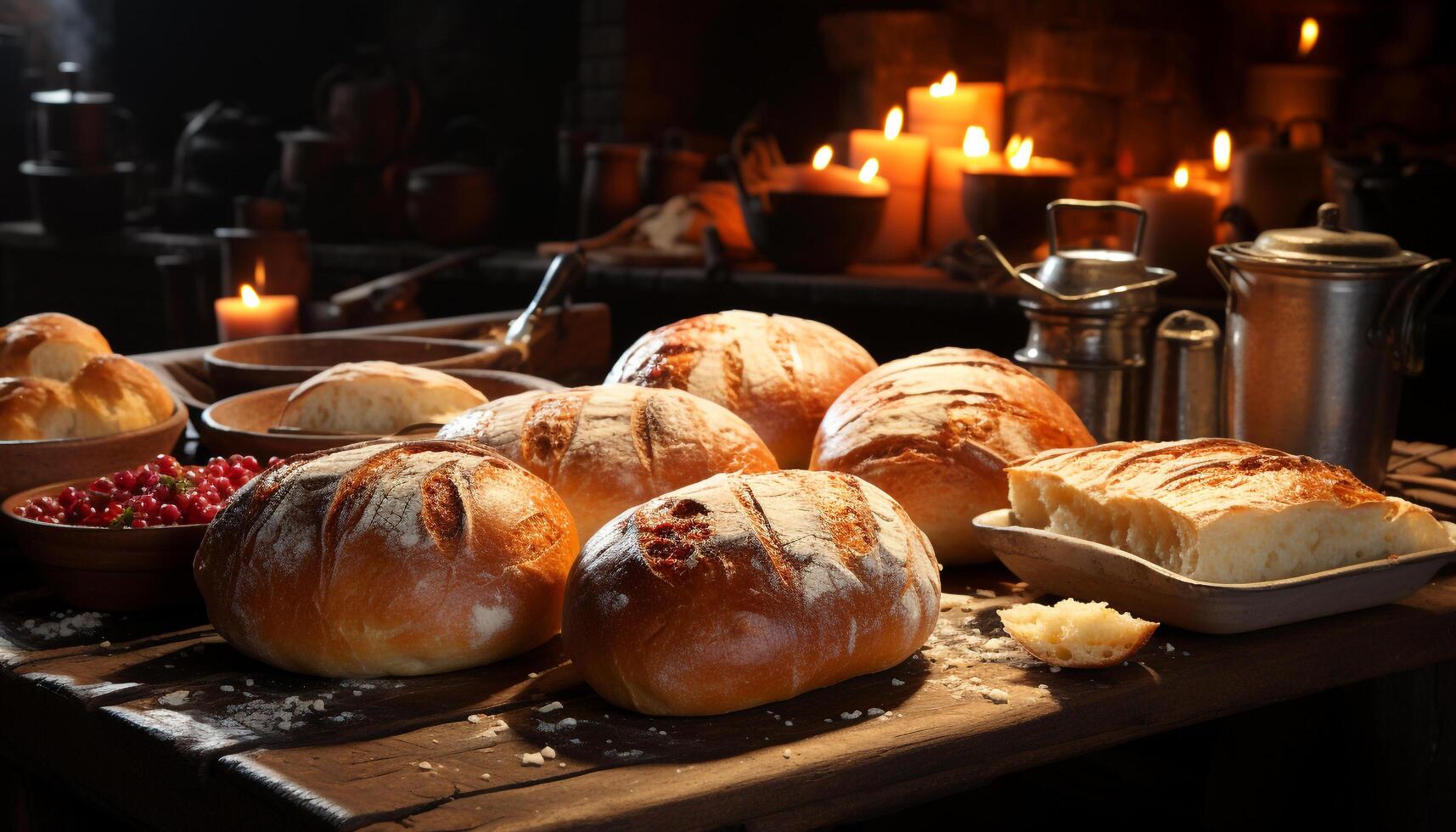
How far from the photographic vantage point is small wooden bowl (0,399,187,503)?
172cm

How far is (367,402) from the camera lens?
74.5 inches

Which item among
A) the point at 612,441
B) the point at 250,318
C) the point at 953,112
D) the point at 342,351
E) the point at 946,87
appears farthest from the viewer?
the point at 953,112

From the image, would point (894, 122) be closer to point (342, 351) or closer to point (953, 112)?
point (953, 112)

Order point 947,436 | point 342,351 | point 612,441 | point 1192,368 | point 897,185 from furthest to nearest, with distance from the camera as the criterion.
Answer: point 897,185 → point 342,351 → point 1192,368 → point 947,436 → point 612,441

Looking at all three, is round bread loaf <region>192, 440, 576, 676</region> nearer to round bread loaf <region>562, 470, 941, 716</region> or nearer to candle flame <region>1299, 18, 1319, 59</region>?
round bread loaf <region>562, 470, 941, 716</region>

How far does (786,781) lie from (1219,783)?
1299mm

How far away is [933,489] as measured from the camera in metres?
1.69

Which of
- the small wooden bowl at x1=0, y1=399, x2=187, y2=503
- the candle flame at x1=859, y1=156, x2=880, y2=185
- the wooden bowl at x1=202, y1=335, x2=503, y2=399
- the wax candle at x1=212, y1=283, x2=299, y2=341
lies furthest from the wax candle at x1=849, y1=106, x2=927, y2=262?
the small wooden bowl at x1=0, y1=399, x2=187, y2=503

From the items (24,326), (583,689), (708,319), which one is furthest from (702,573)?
(24,326)

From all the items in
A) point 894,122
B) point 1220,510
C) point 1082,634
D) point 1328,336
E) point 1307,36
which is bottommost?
point 1082,634

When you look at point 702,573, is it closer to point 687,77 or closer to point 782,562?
point 782,562

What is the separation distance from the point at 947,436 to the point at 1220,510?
1.29 feet

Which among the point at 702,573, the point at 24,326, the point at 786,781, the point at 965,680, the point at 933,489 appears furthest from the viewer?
the point at 24,326

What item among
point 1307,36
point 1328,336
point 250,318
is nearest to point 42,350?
point 250,318
